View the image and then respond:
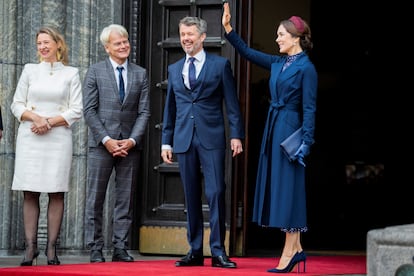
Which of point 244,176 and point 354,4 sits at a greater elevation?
point 354,4

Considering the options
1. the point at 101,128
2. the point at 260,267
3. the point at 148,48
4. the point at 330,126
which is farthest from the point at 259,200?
the point at 330,126

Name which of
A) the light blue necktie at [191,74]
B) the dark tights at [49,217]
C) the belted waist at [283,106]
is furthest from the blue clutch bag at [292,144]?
the dark tights at [49,217]

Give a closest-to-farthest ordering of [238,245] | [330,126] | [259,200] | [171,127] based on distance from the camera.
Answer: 1. [259,200]
2. [171,127]
3. [238,245]
4. [330,126]

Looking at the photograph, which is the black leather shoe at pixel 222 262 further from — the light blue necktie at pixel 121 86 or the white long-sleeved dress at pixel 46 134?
the light blue necktie at pixel 121 86

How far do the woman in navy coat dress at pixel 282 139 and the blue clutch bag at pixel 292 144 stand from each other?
39 mm

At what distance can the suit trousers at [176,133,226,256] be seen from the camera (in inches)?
342

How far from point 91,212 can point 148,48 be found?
2.16 metres

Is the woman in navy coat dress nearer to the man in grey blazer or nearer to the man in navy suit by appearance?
the man in navy suit

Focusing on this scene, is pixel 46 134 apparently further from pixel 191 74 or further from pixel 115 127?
pixel 191 74

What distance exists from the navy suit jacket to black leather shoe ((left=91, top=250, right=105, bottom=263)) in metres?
1.18

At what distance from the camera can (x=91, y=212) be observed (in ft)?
30.5

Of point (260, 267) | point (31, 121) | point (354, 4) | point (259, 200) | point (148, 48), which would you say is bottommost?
point (260, 267)

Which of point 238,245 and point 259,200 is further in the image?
point 238,245

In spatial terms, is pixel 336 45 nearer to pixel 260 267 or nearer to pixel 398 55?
pixel 398 55
